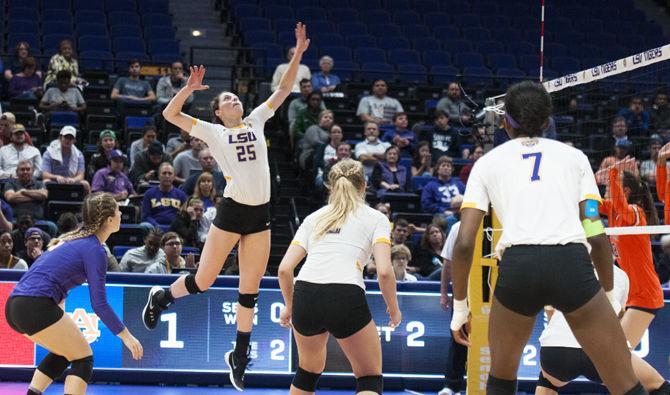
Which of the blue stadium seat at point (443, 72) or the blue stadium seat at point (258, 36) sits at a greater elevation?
the blue stadium seat at point (258, 36)

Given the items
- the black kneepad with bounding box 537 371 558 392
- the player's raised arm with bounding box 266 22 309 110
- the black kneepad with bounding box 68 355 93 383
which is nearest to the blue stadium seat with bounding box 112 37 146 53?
the player's raised arm with bounding box 266 22 309 110

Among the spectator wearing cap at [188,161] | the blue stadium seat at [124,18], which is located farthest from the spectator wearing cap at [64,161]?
the blue stadium seat at [124,18]

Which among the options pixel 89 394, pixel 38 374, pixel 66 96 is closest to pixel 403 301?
pixel 89 394

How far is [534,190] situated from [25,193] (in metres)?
8.78

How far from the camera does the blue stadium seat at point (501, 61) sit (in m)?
20.1

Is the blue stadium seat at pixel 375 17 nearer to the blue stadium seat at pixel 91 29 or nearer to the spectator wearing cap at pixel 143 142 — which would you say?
the blue stadium seat at pixel 91 29

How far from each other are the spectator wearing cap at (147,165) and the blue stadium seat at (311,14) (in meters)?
7.75

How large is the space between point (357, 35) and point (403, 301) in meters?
10.4

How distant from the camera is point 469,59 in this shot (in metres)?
20.1

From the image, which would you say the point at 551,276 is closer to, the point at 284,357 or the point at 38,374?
the point at 38,374

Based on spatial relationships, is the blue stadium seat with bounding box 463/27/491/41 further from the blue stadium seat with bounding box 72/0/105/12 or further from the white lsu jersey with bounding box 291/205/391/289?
the white lsu jersey with bounding box 291/205/391/289

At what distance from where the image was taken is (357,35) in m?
20.2

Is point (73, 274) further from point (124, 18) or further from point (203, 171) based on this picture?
point (124, 18)

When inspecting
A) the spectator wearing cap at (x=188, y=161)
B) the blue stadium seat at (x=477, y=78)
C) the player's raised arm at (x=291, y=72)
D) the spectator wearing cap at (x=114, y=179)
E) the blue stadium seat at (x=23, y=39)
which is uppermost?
the blue stadium seat at (x=23, y=39)
